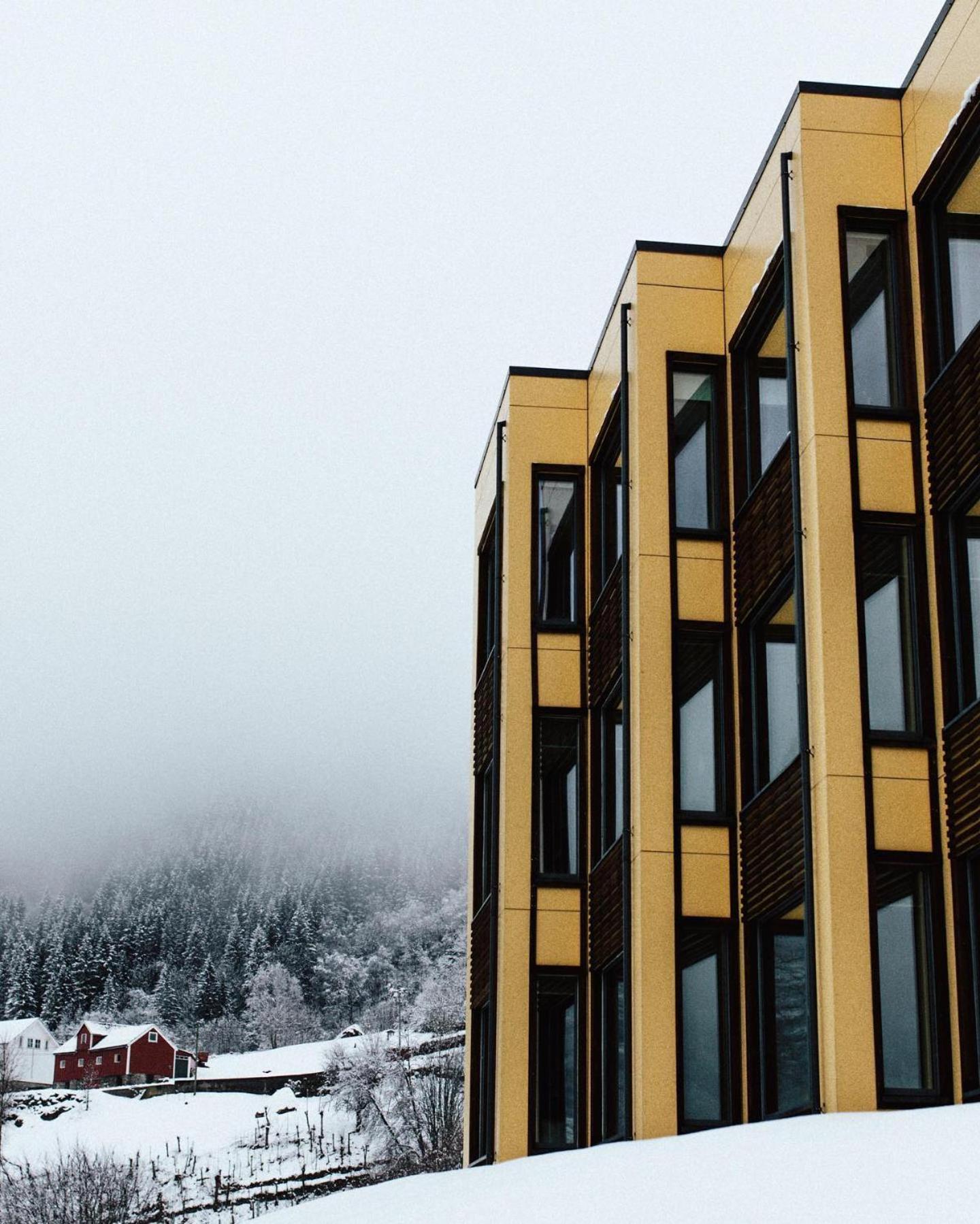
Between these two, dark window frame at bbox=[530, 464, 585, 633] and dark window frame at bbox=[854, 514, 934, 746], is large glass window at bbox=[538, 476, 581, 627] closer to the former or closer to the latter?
dark window frame at bbox=[530, 464, 585, 633]

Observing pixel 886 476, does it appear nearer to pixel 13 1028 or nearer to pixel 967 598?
pixel 967 598

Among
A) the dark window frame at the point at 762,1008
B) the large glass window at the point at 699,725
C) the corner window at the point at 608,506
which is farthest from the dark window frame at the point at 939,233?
the corner window at the point at 608,506

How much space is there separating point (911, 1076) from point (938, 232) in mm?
7509

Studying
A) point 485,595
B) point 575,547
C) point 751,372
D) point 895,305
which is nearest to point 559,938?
point 575,547

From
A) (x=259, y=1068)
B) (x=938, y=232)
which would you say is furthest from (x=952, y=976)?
(x=259, y=1068)

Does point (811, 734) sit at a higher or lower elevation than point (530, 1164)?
higher

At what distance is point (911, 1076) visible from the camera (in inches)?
562

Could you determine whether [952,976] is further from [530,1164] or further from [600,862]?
[600,862]

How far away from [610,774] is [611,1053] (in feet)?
11.7

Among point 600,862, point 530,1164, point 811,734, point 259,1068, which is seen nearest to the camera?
point 811,734

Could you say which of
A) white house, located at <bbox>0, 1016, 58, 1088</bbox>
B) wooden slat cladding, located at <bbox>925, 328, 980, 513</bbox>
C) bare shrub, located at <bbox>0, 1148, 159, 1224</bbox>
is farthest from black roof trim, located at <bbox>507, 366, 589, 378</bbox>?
white house, located at <bbox>0, 1016, 58, 1088</bbox>

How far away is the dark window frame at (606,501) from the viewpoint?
23312mm

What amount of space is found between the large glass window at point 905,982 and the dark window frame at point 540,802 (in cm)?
882

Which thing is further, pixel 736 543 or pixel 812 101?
pixel 736 543
